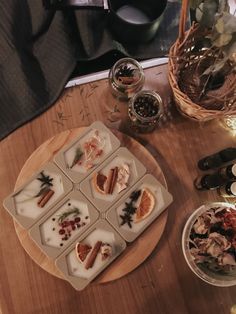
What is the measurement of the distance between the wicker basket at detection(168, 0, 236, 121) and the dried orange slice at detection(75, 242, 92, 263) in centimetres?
36

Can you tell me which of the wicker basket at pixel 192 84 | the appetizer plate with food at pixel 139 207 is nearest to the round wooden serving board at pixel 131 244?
the appetizer plate with food at pixel 139 207

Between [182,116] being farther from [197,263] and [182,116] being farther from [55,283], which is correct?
[55,283]

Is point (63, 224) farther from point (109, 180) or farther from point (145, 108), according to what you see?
point (145, 108)

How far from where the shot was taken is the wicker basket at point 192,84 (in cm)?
93

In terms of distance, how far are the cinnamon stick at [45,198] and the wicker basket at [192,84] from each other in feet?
1.09

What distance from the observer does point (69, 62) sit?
107 cm

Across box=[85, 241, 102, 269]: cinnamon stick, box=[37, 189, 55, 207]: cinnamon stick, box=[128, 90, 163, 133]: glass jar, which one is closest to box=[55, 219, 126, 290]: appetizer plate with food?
box=[85, 241, 102, 269]: cinnamon stick

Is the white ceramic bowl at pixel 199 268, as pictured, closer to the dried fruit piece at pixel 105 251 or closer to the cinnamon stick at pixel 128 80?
the dried fruit piece at pixel 105 251

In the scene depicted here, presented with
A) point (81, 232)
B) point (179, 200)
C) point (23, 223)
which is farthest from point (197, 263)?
point (23, 223)

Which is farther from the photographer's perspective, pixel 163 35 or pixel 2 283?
pixel 163 35

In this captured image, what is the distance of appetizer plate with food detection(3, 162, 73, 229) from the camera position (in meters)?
0.92

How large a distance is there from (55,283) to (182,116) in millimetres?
465

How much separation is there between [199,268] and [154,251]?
0.33 ft

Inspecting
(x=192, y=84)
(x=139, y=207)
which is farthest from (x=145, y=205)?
(x=192, y=84)
